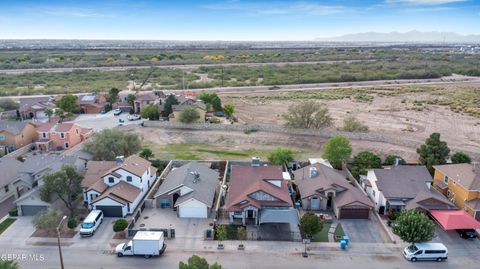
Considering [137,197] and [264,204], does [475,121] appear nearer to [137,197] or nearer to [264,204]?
[264,204]

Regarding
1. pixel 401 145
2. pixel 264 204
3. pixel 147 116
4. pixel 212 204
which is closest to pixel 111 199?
pixel 212 204

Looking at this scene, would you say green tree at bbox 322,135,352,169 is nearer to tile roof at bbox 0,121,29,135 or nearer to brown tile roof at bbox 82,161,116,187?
brown tile roof at bbox 82,161,116,187

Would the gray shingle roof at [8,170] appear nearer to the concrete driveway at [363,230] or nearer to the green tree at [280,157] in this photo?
the green tree at [280,157]

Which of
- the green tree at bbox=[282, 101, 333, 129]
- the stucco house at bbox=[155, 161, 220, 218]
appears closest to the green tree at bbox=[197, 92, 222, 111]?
the green tree at bbox=[282, 101, 333, 129]

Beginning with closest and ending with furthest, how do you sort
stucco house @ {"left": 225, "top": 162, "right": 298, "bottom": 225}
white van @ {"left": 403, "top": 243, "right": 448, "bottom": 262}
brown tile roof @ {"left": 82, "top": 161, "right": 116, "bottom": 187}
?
white van @ {"left": 403, "top": 243, "right": 448, "bottom": 262} < stucco house @ {"left": 225, "top": 162, "right": 298, "bottom": 225} < brown tile roof @ {"left": 82, "top": 161, "right": 116, "bottom": 187}

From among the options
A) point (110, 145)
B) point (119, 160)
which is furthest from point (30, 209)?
point (110, 145)

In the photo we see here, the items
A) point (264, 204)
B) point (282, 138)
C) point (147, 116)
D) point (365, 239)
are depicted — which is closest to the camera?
point (365, 239)
